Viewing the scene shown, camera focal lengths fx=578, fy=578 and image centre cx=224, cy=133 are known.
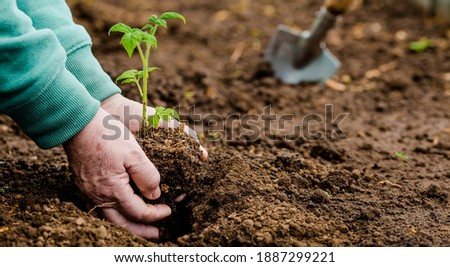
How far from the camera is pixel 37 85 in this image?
5.52 ft

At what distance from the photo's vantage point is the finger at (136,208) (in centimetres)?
186

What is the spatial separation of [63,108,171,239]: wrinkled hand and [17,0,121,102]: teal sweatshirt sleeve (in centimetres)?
18

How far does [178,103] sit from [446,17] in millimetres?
2485

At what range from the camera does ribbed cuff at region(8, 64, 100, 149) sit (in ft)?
5.64

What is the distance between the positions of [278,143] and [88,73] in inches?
39.0

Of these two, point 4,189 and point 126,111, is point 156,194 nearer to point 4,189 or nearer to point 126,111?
point 126,111

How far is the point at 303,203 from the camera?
1.99m

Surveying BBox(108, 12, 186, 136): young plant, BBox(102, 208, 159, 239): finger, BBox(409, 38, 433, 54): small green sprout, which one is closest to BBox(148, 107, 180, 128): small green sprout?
BBox(108, 12, 186, 136): young plant

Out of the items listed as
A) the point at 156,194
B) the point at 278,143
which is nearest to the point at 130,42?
the point at 156,194

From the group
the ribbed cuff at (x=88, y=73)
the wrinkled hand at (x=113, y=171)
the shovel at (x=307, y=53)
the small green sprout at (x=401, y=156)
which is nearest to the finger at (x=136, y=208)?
the wrinkled hand at (x=113, y=171)

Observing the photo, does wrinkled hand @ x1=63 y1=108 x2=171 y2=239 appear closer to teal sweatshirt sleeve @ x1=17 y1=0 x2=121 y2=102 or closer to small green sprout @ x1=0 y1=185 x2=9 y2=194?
teal sweatshirt sleeve @ x1=17 y1=0 x2=121 y2=102

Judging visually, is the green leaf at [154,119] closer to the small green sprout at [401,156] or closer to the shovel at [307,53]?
the small green sprout at [401,156]

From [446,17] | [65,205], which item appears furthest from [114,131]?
[446,17]

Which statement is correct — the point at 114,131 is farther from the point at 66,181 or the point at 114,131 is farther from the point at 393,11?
the point at 393,11
